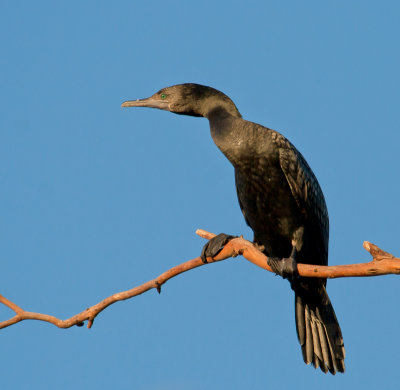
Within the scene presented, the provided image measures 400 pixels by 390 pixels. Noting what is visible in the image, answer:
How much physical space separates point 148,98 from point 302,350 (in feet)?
9.44

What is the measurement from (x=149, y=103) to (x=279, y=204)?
1755 millimetres

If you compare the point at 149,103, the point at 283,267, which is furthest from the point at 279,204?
the point at 149,103

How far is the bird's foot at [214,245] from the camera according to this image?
19.8ft

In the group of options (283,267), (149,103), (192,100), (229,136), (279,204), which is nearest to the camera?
(283,267)

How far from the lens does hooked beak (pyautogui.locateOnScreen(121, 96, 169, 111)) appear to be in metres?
7.19

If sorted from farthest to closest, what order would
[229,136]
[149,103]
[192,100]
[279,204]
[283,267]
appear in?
[149,103] < [192,100] < [279,204] < [229,136] < [283,267]

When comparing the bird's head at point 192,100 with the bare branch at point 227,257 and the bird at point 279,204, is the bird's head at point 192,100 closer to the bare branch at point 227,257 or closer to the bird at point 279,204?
the bird at point 279,204

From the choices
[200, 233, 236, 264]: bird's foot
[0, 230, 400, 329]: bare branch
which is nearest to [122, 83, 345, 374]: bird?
[200, 233, 236, 264]: bird's foot

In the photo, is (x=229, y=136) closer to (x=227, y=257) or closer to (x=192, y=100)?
(x=192, y=100)

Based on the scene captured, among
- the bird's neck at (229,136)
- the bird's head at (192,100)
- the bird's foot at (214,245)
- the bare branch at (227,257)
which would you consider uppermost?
the bird's head at (192,100)

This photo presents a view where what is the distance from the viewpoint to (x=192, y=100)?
698cm

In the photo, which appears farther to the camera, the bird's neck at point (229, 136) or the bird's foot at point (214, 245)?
the bird's neck at point (229, 136)

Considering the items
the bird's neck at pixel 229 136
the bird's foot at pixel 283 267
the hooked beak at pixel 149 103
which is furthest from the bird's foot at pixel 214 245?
the hooked beak at pixel 149 103

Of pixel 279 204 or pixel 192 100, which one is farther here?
pixel 192 100
